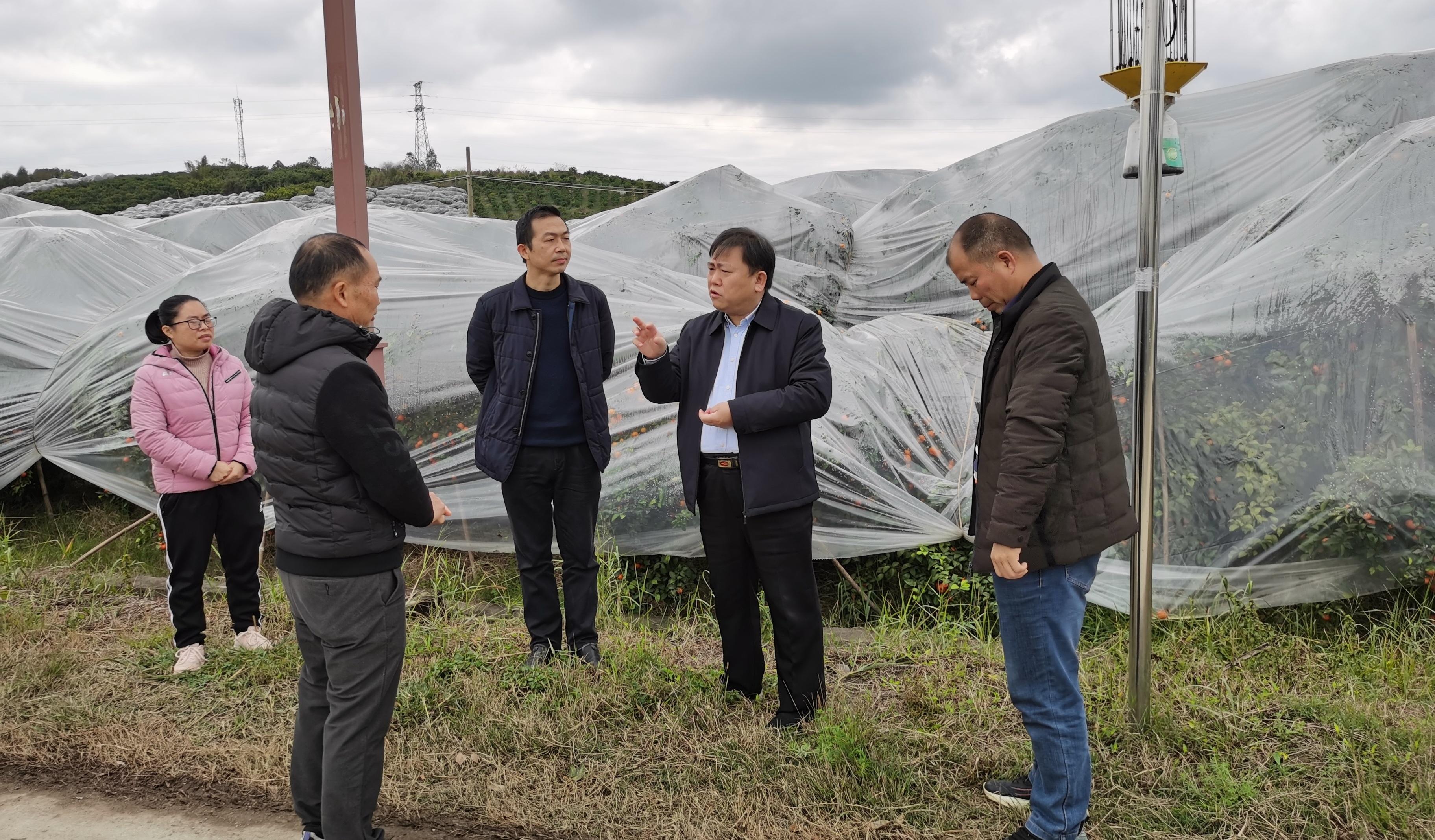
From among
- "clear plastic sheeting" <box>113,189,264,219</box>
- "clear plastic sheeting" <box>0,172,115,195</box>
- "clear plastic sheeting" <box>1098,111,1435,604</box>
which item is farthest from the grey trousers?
"clear plastic sheeting" <box>0,172,115,195</box>

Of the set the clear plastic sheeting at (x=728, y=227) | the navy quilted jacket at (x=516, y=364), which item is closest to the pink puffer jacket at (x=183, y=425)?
the navy quilted jacket at (x=516, y=364)

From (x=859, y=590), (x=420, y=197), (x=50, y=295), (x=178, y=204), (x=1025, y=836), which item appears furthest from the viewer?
(x=420, y=197)

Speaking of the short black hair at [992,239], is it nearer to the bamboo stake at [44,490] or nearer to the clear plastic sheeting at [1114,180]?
the clear plastic sheeting at [1114,180]

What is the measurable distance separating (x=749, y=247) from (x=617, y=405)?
7.07 feet

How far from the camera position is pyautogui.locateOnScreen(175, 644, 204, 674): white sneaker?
3.68 meters

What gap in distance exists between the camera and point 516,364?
11.2 feet

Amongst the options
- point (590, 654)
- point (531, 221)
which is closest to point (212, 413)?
point (531, 221)

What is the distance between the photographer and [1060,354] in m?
2.11

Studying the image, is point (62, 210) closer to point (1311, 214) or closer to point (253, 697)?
point (253, 697)

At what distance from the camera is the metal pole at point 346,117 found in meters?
3.52

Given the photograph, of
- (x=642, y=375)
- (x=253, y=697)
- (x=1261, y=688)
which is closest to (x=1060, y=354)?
(x=642, y=375)

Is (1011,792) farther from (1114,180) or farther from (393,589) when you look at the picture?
(1114,180)

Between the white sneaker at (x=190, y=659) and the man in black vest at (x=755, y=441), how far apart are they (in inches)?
81.5

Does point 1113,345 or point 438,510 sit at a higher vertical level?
point 1113,345
